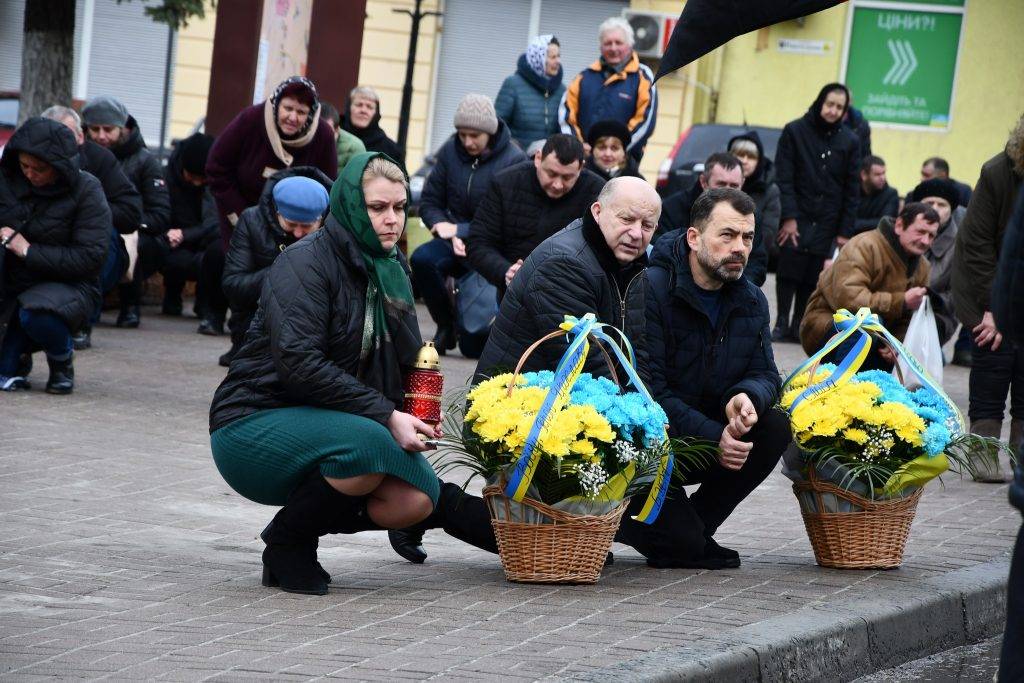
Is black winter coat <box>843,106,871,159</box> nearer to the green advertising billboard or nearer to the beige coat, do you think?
the beige coat

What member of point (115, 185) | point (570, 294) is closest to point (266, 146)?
point (115, 185)

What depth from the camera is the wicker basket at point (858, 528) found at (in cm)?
665

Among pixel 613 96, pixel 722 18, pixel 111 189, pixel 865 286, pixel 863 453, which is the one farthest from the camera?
pixel 613 96

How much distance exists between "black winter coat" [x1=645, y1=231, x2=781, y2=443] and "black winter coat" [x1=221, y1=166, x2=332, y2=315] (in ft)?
12.2

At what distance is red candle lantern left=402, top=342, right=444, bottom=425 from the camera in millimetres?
5953

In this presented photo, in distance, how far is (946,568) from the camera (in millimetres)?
6988

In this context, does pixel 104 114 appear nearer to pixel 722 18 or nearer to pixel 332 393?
pixel 332 393

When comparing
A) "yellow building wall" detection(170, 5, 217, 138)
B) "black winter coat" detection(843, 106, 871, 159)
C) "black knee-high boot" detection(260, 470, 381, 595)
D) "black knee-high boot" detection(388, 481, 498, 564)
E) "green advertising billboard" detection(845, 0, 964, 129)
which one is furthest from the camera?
"green advertising billboard" detection(845, 0, 964, 129)

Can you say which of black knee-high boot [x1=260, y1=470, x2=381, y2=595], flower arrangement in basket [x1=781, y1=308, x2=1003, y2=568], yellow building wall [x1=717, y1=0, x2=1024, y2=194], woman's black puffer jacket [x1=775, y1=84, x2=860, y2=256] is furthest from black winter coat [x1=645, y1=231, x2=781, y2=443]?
yellow building wall [x1=717, y1=0, x2=1024, y2=194]

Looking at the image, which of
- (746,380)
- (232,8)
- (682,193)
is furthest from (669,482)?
(232,8)

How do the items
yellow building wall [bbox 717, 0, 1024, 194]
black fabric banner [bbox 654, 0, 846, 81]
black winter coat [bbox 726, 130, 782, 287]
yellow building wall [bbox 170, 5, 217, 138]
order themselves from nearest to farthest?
black fabric banner [bbox 654, 0, 846, 81], black winter coat [bbox 726, 130, 782, 287], yellow building wall [bbox 170, 5, 217, 138], yellow building wall [bbox 717, 0, 1024, 194]

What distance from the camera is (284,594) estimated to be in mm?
5926

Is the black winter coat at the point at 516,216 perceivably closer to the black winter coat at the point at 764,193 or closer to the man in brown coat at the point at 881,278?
the man in brown coat at the point at 881,278

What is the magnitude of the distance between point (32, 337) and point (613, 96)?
192 inches
